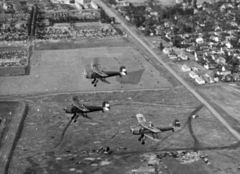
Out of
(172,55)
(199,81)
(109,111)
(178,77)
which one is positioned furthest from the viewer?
(172,55)

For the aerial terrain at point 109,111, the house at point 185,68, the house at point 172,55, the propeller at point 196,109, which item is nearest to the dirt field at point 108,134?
the aerial terrain at point 109,111

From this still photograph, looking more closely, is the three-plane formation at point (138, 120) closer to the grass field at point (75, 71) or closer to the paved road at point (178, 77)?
the paved road at point (178, 77)

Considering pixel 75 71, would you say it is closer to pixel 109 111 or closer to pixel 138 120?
pixel 109 111

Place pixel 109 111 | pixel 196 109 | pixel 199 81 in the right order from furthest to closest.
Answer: pixel 199 81 < pixel 196 109 < pixel 109 111

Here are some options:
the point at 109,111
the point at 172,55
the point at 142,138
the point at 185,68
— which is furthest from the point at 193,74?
the point at 142,138

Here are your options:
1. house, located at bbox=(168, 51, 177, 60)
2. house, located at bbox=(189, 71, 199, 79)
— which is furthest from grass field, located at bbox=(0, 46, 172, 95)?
house, located at bbox=(168, 51, 177, 60)

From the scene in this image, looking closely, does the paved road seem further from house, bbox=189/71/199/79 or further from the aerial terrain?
house, bbox=189/71/199/79
